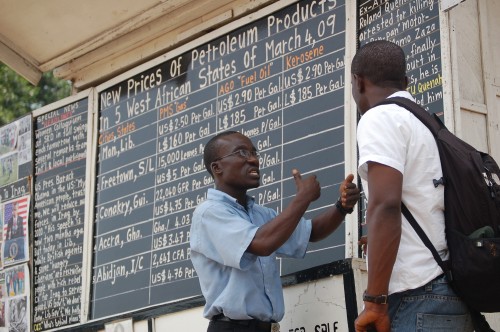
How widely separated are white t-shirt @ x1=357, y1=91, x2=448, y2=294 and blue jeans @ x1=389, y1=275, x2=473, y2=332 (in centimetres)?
3

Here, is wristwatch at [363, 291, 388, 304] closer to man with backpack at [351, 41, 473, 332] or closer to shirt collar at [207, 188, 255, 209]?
man with backpack at [351, 41, 473, 332]

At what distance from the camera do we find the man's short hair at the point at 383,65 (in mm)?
4293

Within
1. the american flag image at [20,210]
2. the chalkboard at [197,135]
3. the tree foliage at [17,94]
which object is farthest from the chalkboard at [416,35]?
the tree foliage at [17,94]

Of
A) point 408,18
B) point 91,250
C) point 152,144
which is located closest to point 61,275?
point 91,250

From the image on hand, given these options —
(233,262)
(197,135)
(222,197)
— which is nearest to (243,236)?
(233,262)

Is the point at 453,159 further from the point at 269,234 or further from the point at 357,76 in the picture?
the point at 269,234

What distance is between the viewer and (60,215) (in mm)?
7938

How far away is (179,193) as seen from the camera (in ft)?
22.8

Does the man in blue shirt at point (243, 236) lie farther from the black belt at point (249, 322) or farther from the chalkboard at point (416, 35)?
the chalkboard at point (416, 35)

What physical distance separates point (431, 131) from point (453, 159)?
0.50ft

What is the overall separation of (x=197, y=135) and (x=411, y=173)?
303cm

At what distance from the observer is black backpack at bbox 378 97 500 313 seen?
3.87 m

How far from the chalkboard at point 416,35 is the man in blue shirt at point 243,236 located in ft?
2.58

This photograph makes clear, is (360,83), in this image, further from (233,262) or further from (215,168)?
(215,168)
